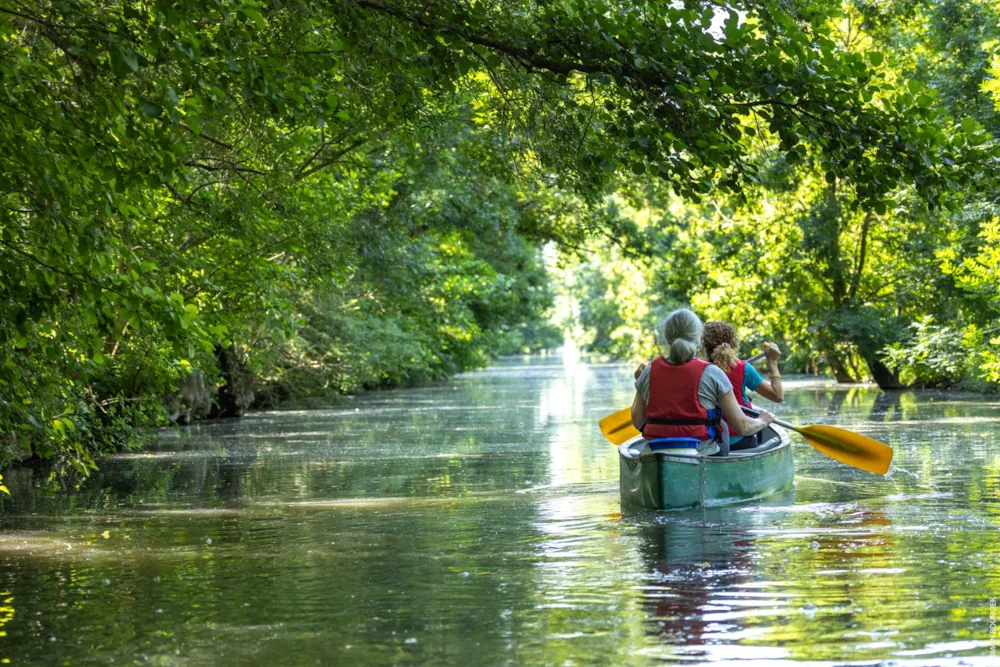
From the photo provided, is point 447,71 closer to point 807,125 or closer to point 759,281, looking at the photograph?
point 807,125

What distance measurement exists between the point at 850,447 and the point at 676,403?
8.73 feet

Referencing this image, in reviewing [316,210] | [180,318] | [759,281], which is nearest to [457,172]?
[316,210]

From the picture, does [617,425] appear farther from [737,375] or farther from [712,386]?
[712,386]

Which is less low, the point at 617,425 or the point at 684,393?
the point at 684,393

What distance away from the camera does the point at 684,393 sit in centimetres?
1080

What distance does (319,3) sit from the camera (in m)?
9.49

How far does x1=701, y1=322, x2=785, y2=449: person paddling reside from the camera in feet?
37.4

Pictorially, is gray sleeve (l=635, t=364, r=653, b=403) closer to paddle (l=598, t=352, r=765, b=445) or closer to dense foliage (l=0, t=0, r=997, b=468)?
dense foliage (l=0, t=0, r=997, b=468)

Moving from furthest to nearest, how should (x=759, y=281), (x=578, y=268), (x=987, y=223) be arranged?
(x=578, y=268) → (x=759, y=281) → (x=987, y=223)

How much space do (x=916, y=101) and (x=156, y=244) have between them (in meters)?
6.63

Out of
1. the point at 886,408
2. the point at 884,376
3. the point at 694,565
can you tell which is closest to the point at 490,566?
the point at 694,565

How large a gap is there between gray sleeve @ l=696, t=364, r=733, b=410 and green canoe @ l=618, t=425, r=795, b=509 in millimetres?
458

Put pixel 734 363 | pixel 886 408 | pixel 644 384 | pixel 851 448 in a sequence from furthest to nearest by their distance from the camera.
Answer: pixel 886 408
pixel 851 448
pixel 734 363
pixel 644 384

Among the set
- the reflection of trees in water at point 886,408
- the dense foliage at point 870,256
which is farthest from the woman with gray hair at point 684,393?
the dense foliage at point 870,256
